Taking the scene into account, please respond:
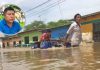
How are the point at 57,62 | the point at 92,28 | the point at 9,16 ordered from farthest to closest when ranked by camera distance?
the point at 92,28 → the point at 57,62 → the point at 9,16

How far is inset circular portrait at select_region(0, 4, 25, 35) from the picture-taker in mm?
5730

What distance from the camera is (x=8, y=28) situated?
229 inches

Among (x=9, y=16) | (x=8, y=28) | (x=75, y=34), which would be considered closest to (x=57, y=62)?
(x=8, y=28)

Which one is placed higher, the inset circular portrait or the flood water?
the inset circular portrait

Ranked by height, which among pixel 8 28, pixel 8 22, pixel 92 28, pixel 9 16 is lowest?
pixel 8 28

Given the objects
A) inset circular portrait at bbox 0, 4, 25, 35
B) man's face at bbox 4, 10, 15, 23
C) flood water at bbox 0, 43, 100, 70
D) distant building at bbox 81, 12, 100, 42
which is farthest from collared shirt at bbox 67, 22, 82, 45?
distant building at bbox 81, 12, 100, 42

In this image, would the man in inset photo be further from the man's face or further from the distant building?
the distant building

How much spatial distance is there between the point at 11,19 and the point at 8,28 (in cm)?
20

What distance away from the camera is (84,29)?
3297 centimetres

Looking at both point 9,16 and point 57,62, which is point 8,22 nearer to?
point 9,16

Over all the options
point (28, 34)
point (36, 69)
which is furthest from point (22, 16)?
point (28, 34)

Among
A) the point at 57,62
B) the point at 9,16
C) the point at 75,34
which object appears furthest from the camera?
the point at 75,34

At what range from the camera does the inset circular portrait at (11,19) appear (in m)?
5.73

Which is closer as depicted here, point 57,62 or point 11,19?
point 11,19
